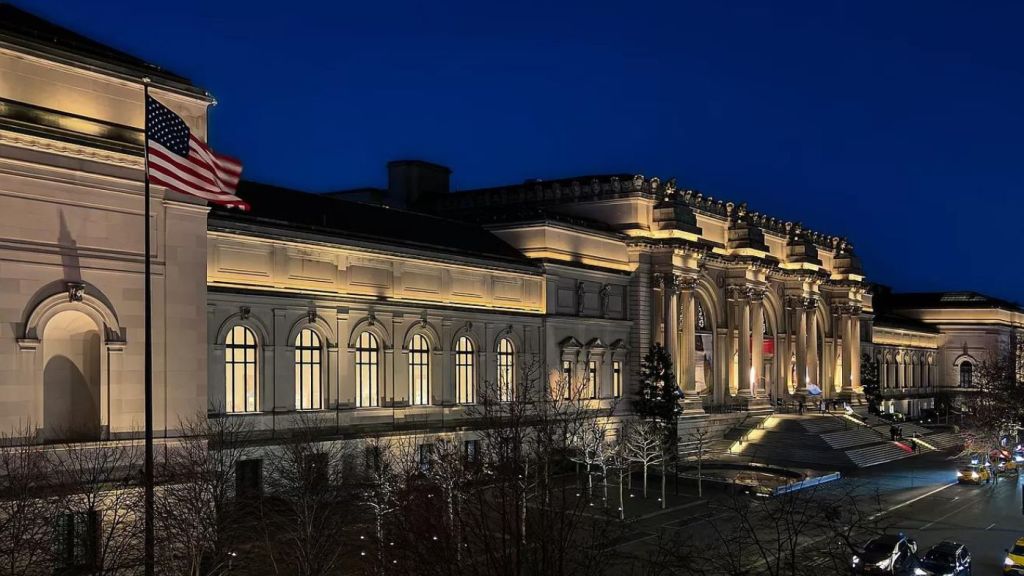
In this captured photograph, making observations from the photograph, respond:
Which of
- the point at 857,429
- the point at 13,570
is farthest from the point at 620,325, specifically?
the point at 13,570

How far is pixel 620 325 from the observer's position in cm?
8662

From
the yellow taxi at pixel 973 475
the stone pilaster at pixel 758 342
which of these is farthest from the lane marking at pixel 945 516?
the stone pilaster at pixel 758 342

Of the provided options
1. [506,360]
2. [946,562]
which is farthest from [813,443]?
[946,562]

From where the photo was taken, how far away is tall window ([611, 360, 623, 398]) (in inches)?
3369

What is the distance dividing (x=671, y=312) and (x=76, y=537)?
2412 inches

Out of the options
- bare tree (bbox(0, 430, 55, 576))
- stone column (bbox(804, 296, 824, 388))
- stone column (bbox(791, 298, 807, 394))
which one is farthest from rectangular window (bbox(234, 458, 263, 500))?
stone column (bbox(804, 296, 824, 388))

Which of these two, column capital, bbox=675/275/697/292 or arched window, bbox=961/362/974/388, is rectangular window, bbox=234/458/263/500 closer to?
column capital, bbox=675/275/697/292

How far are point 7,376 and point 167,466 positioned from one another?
5.98 m

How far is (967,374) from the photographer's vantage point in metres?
174

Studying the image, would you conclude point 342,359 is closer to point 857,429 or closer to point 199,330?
point 199,330

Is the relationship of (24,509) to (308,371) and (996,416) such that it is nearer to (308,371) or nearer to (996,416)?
(308,371)

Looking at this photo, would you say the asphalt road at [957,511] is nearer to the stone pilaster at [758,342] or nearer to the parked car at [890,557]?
the parked car at [890,557]

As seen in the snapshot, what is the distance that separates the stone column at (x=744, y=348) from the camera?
103 meters

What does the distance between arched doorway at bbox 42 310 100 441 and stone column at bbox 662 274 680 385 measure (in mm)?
57062
